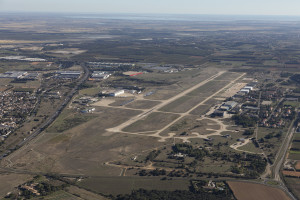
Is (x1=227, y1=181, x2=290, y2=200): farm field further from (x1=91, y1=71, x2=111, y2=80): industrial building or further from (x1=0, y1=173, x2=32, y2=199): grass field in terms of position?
(x1=91, y1=71, x2=111, y2=80): industrial building

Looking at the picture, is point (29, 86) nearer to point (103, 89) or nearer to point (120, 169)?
point (103, 89)

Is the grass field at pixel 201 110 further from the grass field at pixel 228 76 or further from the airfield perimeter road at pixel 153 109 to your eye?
the grass field at pixel 228 76

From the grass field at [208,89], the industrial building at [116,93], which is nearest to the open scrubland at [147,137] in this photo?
the grass field at [208,89]

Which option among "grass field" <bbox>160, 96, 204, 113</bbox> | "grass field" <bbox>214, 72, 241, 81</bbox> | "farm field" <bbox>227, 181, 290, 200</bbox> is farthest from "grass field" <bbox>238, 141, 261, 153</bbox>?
"grass field" <bbox>214, 72, 241, 81</bbox>

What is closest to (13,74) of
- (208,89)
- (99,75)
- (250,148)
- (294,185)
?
(99,75)

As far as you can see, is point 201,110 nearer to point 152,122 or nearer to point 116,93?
point 152,122

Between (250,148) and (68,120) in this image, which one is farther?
(68,120)
